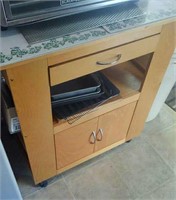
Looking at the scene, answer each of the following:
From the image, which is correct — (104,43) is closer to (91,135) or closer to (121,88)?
(121,88)

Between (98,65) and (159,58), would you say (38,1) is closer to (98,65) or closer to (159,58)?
(98,65)

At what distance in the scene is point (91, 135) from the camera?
106cm

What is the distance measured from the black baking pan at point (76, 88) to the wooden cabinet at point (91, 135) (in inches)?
5.4

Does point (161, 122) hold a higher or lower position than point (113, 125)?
lower

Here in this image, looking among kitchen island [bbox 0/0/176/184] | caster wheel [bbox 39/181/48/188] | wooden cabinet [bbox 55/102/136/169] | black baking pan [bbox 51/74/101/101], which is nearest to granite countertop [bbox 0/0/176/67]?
kitchen island [bbox 0/0/176/184]

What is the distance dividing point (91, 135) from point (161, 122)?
2.16 ft

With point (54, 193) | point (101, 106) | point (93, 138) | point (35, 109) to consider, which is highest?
point (35, 109)

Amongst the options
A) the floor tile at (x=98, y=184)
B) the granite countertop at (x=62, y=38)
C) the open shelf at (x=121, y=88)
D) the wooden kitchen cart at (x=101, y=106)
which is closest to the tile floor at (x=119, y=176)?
the floor tile at (x=98, y=184)

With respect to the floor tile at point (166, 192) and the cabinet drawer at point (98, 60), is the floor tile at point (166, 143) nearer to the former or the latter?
the floor tile at point (166, 192)

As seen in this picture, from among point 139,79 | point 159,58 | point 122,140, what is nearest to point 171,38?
point 159,58

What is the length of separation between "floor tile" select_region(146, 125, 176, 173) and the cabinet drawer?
729 millimetres

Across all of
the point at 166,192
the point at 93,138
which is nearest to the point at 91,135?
the point at 93,138

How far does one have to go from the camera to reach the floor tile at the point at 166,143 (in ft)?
4.37

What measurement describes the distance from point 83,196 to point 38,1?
3.06 ft
